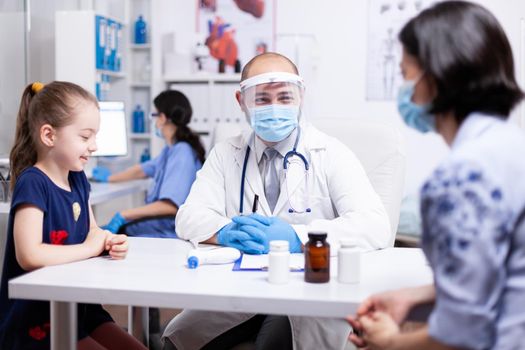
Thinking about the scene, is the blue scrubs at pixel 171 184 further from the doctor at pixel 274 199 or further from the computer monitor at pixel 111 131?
the doctor at pixel 274 199

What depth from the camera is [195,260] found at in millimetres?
1479

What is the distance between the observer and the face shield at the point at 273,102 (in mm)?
1895

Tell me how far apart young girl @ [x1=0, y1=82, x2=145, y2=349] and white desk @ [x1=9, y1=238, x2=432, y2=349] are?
0.24 feet

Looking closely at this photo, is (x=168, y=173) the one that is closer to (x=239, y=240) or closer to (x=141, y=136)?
(x=239, y=240)

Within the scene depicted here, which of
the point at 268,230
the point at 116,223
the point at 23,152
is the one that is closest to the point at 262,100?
the point at 268,230

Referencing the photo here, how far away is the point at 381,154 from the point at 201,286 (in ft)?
3.56

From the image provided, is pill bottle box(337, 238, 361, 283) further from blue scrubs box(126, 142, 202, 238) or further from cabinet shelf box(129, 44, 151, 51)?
cabinet shelf box(129, 44, 151, 51)

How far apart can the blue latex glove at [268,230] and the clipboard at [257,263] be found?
0.04 metres

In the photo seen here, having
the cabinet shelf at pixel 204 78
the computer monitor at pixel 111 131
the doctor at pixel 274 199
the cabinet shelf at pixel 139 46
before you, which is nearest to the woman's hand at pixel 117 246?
the doctor at pixel 274 199

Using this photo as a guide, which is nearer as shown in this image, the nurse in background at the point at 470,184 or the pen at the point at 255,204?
the nurse in background at the point at 470,184

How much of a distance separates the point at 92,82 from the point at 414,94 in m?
3.31

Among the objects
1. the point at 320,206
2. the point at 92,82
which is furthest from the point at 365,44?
the point at 320,206

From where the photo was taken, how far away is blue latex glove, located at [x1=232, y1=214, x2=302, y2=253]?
1646 mm

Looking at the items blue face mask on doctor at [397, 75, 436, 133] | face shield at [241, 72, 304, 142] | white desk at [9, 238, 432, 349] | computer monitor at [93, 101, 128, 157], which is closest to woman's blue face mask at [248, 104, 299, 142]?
face shield at [241, 72, 304, 142]
